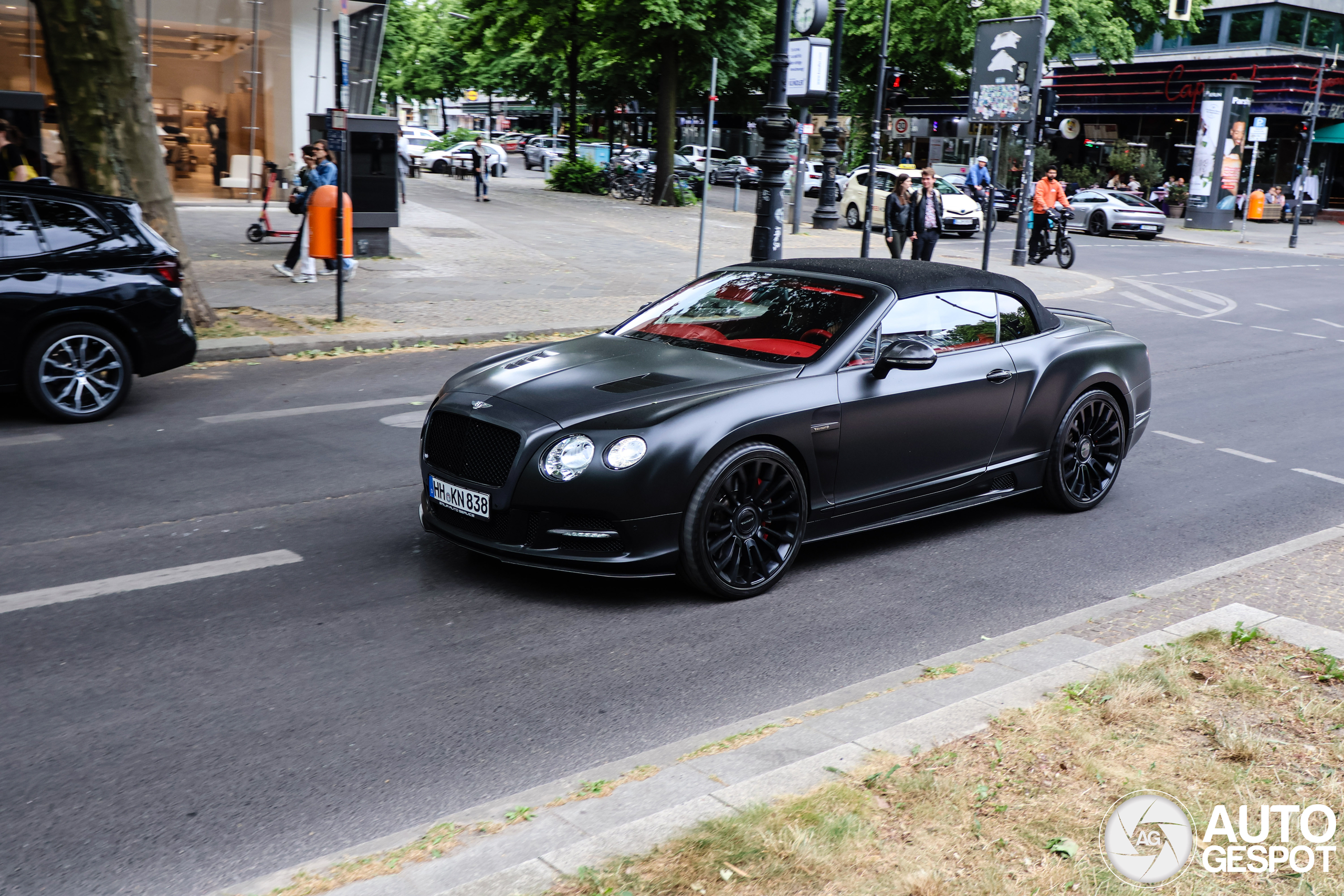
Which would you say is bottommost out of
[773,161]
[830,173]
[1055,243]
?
[1055,243]

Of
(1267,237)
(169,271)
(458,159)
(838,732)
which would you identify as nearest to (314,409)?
(169,271)

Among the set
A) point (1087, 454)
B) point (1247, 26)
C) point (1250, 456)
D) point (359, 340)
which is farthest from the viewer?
point (1247, 26)

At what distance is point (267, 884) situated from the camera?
10.4 feet

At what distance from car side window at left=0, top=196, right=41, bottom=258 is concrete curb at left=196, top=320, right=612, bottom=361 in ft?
6.78

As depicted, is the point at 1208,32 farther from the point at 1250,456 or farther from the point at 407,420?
the point at 407,420

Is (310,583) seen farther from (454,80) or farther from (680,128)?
(454,80)

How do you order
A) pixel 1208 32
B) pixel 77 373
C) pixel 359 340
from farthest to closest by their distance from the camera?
pixel 1208 32
pixel 359 340
pixel 77 373

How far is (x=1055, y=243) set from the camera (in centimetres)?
2553

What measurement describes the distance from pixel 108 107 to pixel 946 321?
28.9ft

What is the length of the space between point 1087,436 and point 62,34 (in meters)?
9.64

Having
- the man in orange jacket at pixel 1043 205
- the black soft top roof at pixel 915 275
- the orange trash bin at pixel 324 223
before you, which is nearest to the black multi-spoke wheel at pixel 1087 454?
the black soft top roof at pixel 915 275

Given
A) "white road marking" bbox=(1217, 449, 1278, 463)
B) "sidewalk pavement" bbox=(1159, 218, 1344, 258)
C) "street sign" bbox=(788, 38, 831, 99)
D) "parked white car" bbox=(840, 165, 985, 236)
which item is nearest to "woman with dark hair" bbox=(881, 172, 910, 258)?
"street sign" bbox=(788, 38, 831, 99)

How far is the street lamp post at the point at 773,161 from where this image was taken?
14.8 metres

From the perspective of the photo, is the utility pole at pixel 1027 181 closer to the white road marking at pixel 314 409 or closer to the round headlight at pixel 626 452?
the white road marking at pixel 314 409
